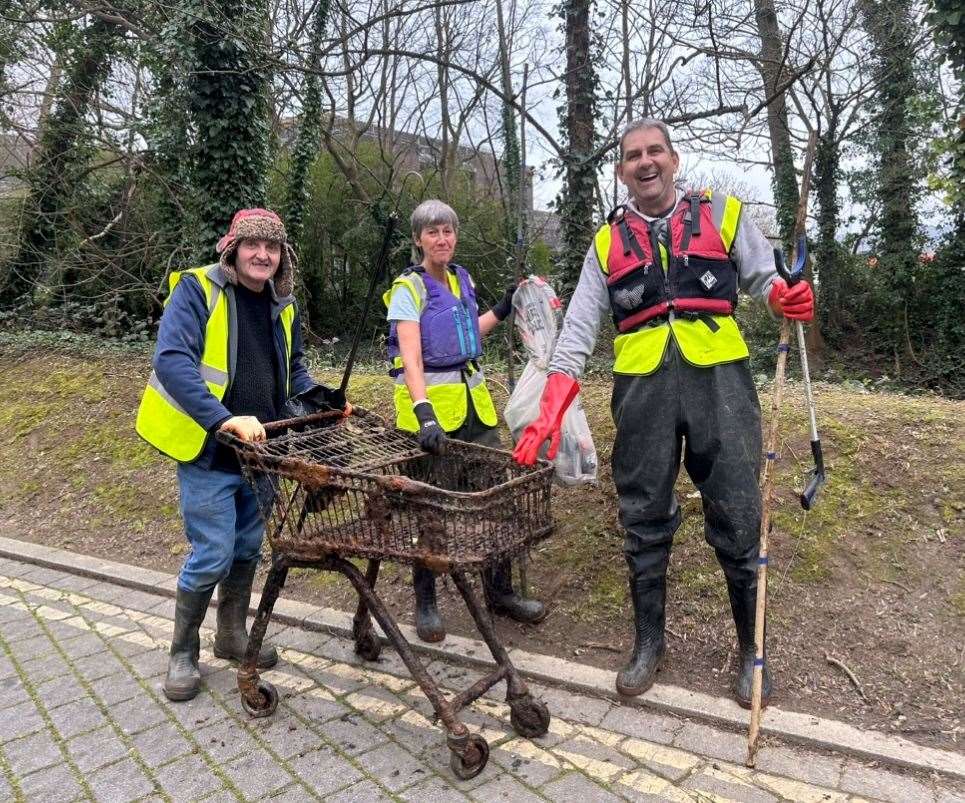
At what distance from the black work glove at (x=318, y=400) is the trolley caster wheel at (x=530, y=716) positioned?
5.19 feet

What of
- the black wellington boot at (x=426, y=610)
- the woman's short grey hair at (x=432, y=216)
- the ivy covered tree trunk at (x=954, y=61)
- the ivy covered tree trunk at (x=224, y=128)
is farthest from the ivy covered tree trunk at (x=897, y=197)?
the black wellington boot at (x=426, y=610)

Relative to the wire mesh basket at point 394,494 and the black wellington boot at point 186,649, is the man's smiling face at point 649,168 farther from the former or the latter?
the black wellington boot at point 186,649

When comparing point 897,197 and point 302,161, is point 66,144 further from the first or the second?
point 897,197

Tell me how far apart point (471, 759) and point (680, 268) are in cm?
206

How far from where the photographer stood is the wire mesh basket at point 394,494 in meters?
2.71

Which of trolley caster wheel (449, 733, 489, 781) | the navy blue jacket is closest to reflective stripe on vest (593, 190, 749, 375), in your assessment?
trolley caster wheel (449, 733, 489, 781)

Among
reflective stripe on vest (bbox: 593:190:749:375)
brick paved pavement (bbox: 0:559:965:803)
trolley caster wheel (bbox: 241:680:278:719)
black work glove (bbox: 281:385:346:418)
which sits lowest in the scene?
brick paved pavement (bbox: 0:559:965:803)

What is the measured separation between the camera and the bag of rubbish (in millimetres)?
3469

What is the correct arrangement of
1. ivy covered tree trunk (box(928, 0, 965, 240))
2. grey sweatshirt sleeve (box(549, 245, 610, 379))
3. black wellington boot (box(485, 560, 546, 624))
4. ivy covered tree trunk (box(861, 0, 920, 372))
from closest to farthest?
grey sweatshirt sleeve (box(549, 245, 610, 379))
black wellington boot (box(485, 560, 546, 624))
ivy covered tree trunk (box(928, 0, 965, 240))
ivy covered tree trunk (box(861, 0, 920, 372))

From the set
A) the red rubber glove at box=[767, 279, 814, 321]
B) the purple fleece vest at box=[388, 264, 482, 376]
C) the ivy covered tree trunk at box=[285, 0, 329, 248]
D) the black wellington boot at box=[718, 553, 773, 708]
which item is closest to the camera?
the red rubber glove at box=[767, 279, 814, 321]

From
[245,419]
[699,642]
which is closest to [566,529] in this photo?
[699,642]

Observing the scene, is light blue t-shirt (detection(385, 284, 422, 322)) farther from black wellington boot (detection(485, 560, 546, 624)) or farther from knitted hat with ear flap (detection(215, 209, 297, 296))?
black wellington boot (detection(485, 560, 546, 624))

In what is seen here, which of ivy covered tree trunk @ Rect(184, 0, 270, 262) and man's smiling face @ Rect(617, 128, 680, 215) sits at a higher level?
ivy covered tree trunk @ Rect(184, 0, 270, 262)

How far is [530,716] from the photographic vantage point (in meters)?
3.02
